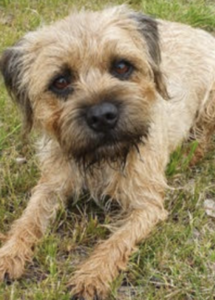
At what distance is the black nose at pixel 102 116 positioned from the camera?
3.56m

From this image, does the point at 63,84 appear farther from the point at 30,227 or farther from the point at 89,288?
the point at 89,288

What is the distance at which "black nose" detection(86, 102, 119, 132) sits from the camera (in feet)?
11.7

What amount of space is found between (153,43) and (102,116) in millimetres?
853

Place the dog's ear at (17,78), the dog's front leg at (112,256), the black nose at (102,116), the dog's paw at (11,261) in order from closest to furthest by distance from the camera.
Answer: the black nose at (102,116) → the dog's front leg at (112,256) → the dog's paw at (11,261) → the dog's ear at (17,78)

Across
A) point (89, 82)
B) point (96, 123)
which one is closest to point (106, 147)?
point (96, 123)

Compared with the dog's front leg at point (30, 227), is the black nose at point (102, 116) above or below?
above

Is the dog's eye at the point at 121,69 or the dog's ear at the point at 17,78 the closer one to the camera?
the dog's eye at the point at 121,69

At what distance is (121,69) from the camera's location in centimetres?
390

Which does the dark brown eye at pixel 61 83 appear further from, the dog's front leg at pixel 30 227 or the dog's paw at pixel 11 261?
the dog's paw at pixel 11 261

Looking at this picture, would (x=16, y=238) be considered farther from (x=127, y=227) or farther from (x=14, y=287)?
(x=127, y=227)

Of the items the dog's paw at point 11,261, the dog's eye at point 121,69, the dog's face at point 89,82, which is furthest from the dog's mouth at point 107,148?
the dog's paw at point 11,261

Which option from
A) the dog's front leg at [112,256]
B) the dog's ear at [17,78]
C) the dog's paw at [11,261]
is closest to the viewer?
the dog's front leg at [112,256]

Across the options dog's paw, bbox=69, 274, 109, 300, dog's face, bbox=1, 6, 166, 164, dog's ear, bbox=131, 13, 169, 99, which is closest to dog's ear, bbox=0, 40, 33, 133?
dog's face, bbox=1, 6, 166, 164

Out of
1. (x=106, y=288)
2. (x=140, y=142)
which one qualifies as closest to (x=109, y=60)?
(x=140, y=142)
